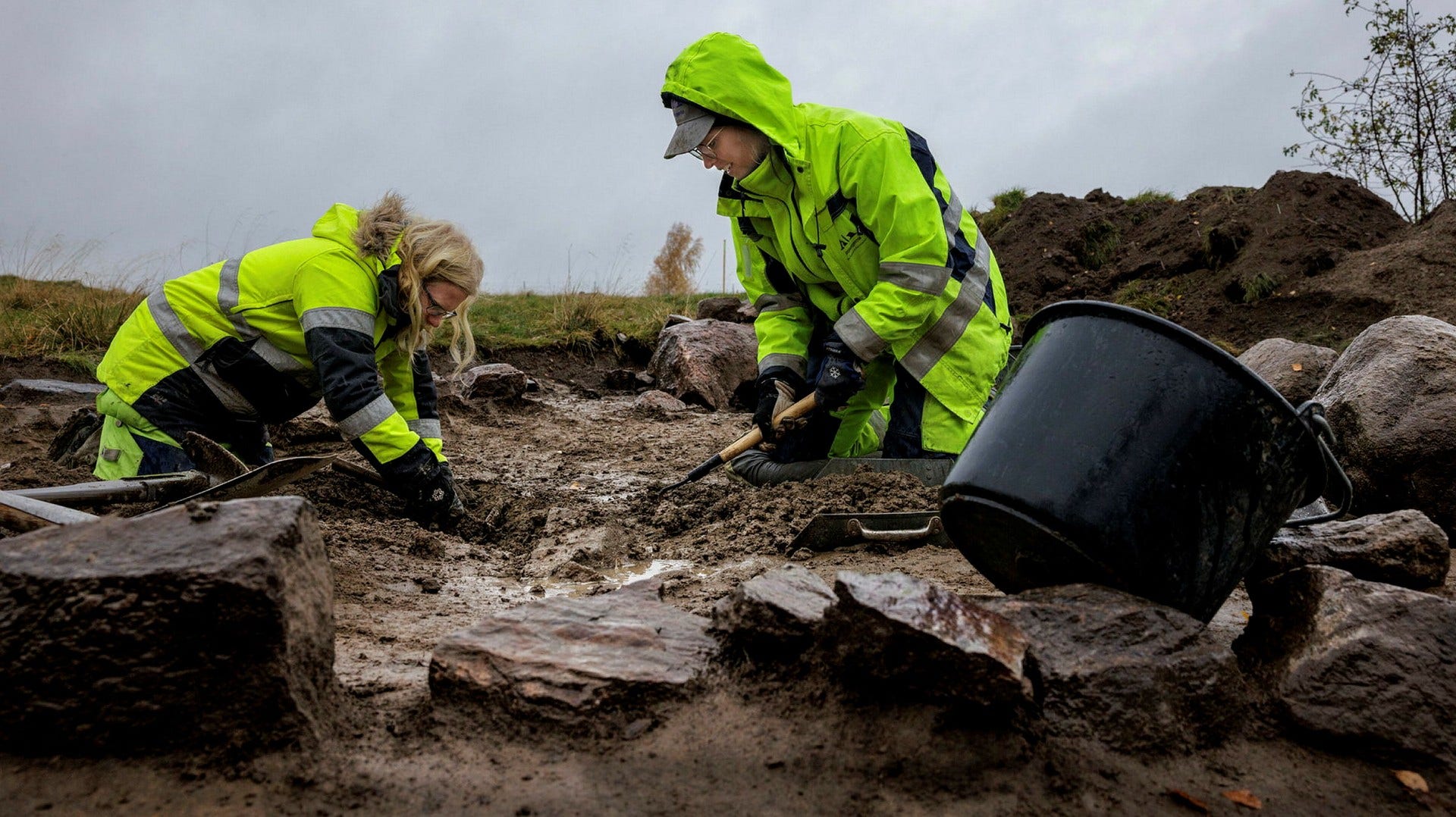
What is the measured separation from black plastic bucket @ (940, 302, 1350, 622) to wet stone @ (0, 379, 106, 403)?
20.8ft

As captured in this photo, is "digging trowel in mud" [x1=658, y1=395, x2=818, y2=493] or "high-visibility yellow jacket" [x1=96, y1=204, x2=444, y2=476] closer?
"high-visibility yellow jacket" [x1=96, y1=204, x2=444, y2=476]

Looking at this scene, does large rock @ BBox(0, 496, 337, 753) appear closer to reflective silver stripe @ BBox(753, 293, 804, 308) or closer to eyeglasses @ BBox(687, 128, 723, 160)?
eyeglasses @ BBox(687, 128, 723, 160)

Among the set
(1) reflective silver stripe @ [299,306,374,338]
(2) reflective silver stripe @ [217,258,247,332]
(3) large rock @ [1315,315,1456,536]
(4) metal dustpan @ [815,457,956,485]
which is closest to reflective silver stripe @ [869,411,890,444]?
(4) metal dustpan @ [815,457,956,485]

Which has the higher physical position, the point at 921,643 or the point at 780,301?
the point at 780,301

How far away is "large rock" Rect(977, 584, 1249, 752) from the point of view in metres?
1.84

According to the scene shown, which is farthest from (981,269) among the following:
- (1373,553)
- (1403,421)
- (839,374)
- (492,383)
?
(492,383)

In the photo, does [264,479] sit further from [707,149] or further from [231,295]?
[707,149]

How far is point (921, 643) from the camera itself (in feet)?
5.59

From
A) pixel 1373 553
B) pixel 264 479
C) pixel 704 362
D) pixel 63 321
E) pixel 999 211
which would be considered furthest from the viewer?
pixel 999 211

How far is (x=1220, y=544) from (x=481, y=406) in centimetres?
579

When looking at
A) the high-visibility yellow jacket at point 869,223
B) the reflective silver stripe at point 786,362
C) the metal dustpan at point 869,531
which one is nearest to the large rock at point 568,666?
the metal dustpan at point 869,531

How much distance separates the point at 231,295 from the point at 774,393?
2413 millimetres

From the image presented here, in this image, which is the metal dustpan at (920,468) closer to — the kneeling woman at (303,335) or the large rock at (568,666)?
the kneeling woman at (303,335)

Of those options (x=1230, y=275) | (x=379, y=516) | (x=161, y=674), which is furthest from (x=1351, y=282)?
(x=161, y=674)
